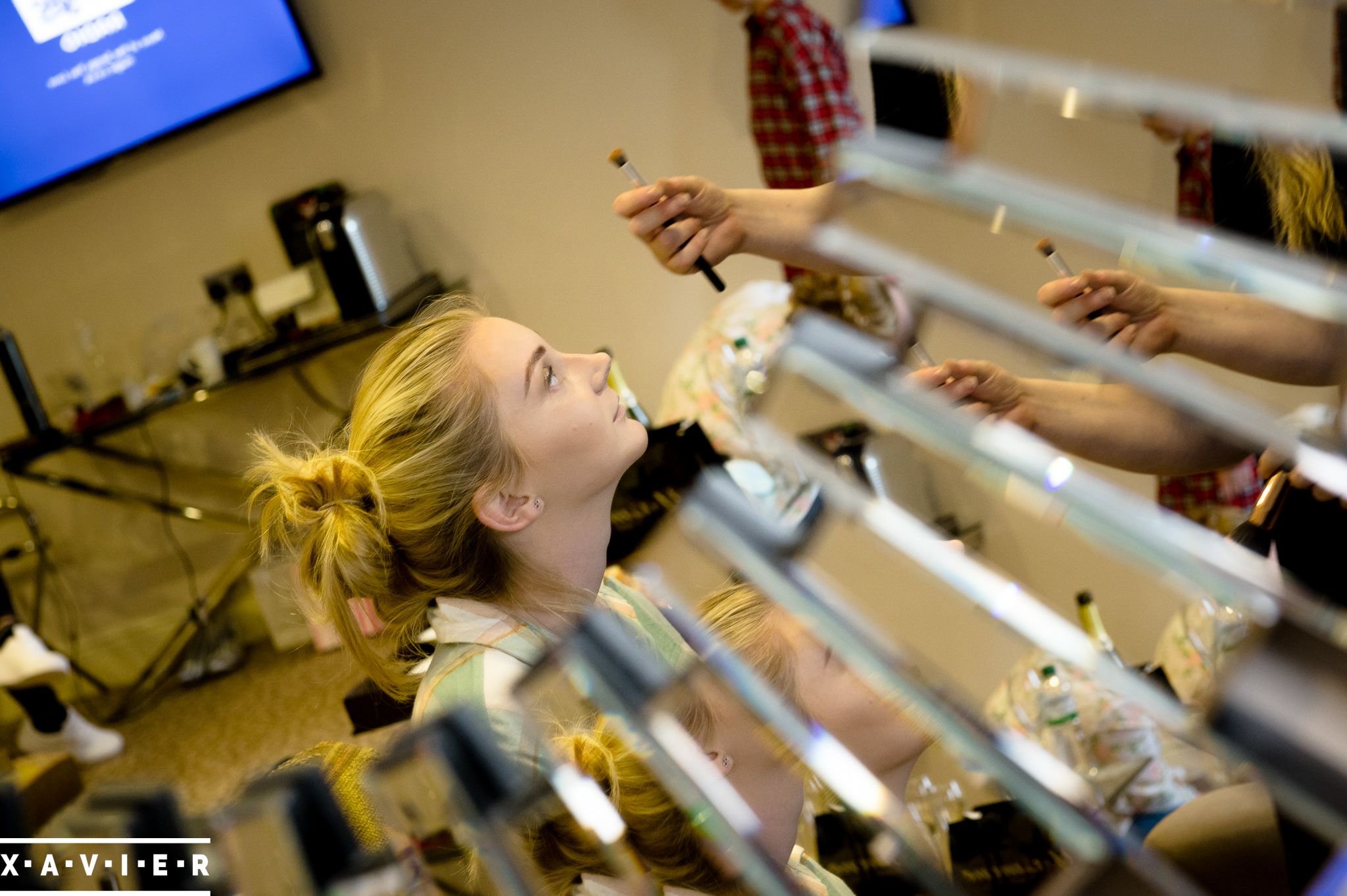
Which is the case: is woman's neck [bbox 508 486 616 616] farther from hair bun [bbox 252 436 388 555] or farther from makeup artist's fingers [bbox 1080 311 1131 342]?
A: makeup artist's fingers [bbox 1080 311 1131 342]

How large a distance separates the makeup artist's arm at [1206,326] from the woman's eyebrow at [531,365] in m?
0.74

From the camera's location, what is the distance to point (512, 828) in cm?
36

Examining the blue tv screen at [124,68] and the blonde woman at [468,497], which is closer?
the blonde woman at [468,497]

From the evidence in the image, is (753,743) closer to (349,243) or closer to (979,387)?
(979,387)

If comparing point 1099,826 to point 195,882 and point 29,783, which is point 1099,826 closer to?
point 195,882

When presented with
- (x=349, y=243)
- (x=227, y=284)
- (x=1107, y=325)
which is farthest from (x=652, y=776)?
→ (x=227, y=284)

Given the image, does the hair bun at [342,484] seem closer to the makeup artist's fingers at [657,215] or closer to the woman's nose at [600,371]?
the woman's nose at [600,371]

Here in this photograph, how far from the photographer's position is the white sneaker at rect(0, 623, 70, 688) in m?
3.06

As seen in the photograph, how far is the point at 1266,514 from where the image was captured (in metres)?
0.46

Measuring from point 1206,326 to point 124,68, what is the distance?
376 cm

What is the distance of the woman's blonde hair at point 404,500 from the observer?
3.96 ft

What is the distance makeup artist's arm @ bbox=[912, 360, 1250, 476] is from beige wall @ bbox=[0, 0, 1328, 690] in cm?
266

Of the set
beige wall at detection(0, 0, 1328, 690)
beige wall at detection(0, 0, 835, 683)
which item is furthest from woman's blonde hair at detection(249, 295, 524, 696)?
beige wall at detection(0, 0, 835, 683)

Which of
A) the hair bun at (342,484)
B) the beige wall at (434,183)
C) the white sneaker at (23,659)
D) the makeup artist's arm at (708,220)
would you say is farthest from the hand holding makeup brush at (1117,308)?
the white sneaker at (23,659)
